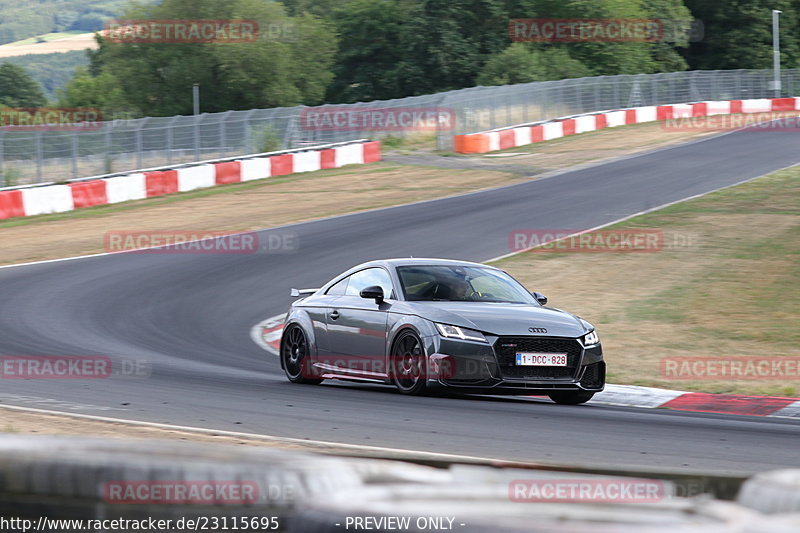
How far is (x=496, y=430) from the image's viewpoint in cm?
840

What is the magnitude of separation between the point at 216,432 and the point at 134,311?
8736mm

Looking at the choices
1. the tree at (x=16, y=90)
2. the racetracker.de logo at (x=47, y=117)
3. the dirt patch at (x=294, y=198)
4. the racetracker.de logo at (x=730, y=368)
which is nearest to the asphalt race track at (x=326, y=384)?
the racetracker.de logo at (x=730, y=368)

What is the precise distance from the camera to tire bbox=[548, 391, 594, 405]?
1054cm

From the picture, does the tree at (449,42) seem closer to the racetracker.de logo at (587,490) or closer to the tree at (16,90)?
the racetracker.de logo at (587,490)

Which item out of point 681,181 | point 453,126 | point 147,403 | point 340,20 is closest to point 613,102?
point 453,126

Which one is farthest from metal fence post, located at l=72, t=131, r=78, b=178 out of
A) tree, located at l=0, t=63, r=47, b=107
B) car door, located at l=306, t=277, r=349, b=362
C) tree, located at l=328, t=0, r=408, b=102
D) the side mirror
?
tree, located at l=0, t=63, r=47, b=107

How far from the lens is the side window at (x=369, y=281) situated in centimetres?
1134

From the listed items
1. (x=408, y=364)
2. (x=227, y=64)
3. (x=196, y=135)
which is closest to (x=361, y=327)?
(x=408, y=364)

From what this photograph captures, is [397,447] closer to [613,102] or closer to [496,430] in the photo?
[496,430]

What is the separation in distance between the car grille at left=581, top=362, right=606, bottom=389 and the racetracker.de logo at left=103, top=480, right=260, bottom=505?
7.34 m

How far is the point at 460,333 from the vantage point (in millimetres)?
10164

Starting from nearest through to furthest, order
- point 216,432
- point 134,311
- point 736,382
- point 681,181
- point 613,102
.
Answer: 1. point 216,432
2. point 736,382
3. point 134,311
4. point 681,181
5. point 613,102

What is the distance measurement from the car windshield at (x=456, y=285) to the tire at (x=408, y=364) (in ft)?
1.69

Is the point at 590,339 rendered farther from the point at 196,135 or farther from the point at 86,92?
the point at 86,92
